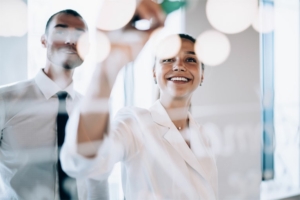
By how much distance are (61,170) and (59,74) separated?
0.24m

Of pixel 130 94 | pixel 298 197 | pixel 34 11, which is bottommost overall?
pixel 298 197

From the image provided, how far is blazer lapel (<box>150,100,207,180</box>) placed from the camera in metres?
0.89

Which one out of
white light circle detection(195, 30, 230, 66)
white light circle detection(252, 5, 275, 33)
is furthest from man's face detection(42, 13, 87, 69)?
white light circle detection(252, 5, 275, 33)

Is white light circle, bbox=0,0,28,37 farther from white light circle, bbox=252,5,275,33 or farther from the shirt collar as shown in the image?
white light circle, bbox=252,5,275,33

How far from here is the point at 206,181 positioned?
94cm

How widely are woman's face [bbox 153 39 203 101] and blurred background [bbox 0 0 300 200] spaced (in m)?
0.03

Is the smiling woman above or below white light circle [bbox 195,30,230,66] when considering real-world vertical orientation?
below

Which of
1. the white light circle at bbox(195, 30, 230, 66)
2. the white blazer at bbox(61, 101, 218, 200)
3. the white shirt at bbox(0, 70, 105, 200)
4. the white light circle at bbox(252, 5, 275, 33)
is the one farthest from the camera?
the white light circle at bbox(252, 5, 275, 33)

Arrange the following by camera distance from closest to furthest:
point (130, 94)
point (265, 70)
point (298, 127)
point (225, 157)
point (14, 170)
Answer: point (14, 170)
point (130, 94)
point (225, 157)
point (265, 70)
point (298, 127)

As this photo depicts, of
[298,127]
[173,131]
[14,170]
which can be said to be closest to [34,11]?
[14,170]

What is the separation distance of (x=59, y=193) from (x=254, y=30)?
889 millimetres

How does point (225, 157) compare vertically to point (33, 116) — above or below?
below

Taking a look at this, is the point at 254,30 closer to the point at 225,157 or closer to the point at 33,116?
the point at 225,157

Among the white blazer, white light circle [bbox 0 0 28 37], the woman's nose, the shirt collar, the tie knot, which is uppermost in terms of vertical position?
white light circle [bbox 0 0 28 37]
